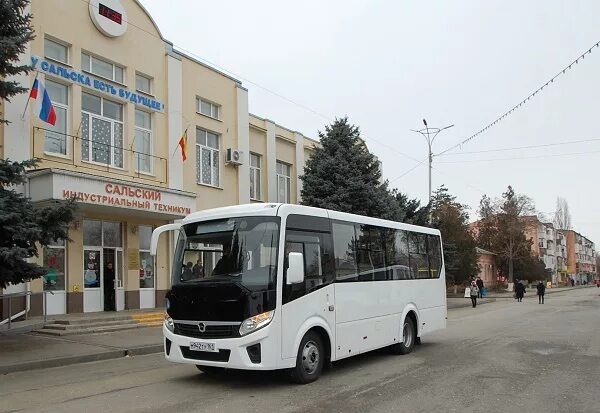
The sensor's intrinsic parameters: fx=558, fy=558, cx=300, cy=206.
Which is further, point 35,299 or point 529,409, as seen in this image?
point 35,299

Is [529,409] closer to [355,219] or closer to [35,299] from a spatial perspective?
[355,219]

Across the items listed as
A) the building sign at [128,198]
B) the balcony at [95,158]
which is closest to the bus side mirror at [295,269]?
the building sign at [128,198]

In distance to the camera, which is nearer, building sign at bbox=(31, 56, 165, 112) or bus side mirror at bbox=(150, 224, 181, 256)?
bus side mirror at bbox=(150, 224, 181, 256)

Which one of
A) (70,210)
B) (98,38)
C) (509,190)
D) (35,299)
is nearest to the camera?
(70,210)

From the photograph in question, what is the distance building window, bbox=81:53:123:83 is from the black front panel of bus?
553 inches

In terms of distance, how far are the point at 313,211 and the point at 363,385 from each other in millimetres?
2875

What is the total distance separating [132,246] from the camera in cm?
2108

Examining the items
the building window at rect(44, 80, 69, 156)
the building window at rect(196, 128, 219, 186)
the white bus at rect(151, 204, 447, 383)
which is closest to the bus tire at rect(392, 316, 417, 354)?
the white bus at rect(151, 204, 447, 383)

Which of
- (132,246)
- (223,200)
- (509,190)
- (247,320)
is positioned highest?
(509,190)

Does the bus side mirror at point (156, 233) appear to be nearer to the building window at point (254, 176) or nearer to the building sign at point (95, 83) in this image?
the building sign at point (95, 83)

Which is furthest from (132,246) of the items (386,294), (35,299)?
(386,294)

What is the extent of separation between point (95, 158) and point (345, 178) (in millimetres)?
12583

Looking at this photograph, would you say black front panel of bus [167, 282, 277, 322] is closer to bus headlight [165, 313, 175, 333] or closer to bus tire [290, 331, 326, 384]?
bus headlight [165, 313, 175, 333]

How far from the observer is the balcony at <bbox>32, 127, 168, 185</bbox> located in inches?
709
